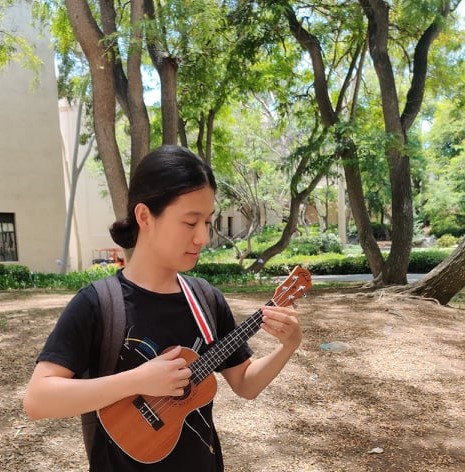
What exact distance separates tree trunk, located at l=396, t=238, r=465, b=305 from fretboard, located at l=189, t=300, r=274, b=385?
6.64 metres

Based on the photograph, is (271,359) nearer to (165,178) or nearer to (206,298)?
(206,298)

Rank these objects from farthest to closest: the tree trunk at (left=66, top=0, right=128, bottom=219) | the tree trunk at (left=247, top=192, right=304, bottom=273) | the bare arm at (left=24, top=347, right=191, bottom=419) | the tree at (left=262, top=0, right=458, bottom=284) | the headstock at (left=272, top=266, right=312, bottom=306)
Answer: the tree trunk at (left=247, top=192, right=304, bottom=273), the tree at (left=262, top=0, right=458, bottom=284), the tree trunk at (left=66, top=0, right=128, bottom=219), the headstock at (left=272, top=266, right=312, bottom=306), the bare arm at (left=24, top=347, right=191, bottom=419)

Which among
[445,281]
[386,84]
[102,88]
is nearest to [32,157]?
[102,88]

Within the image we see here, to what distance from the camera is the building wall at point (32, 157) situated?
15.9 meters

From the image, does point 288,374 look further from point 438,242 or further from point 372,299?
point 438,242

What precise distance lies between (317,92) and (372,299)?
16.2 feet

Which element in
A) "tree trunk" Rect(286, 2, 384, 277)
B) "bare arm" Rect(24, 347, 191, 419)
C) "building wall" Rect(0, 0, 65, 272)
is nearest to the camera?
"bare arm" Rect(24, 347, 191, 419)

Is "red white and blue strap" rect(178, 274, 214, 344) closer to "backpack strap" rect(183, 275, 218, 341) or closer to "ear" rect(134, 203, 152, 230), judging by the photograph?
"backpack strap" rect(183, 275, 218, 341)

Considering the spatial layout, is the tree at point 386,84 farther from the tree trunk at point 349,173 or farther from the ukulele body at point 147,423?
the ukulele body at point 147,423

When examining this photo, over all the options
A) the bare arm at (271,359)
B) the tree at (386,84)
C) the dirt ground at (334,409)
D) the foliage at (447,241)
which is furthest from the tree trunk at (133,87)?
the foliage at (447,241)

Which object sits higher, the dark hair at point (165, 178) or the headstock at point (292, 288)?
the dark hair at point (165, 178)

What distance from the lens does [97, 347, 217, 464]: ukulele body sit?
129 centimetres

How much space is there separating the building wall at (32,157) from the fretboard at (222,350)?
16092 millimetres

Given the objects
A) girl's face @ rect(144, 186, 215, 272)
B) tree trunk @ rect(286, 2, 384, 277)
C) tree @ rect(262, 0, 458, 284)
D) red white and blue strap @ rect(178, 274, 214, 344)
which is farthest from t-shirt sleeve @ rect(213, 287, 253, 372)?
tree trunk @ rect(286, 2, 384, 277)
